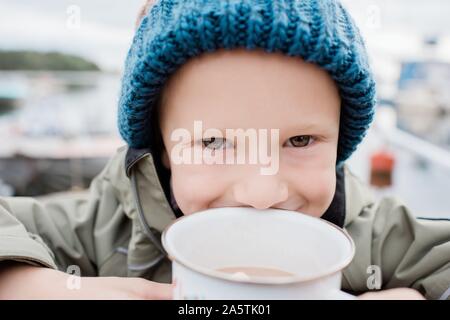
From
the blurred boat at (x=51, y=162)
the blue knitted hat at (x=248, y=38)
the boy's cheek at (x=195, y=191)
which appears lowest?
the blurred boat at (x=51, y=162)

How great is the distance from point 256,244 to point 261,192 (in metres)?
0.08

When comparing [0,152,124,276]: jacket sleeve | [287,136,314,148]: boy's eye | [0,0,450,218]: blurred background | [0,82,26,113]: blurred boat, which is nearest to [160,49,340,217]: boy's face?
[287,136,314,148]: boy's eye

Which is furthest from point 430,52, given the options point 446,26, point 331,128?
point 331,128

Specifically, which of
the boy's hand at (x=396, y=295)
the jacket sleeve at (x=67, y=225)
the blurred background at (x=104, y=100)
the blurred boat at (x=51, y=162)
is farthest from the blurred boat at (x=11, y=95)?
the boy's hand at (x=396, y=295)

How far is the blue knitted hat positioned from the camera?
0.60 meters

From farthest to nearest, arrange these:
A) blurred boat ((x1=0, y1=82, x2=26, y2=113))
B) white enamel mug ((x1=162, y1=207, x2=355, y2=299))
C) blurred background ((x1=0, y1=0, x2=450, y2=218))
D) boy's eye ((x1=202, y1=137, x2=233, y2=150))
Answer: blurred boat ((x1=0, y1=82, x2=26, y2=113))
blurred background ((x1=0, y1=0, x2=450, y2=218))
boy's eye ((x1=202, y1=137, x2=233, y2=150))
white enamel mug ((x1=162, y1=207, x2=355, y2=299))

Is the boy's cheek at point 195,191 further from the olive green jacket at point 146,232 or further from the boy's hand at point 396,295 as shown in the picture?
the boy's hand at point 396,295

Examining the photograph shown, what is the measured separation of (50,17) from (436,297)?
255 centimetres

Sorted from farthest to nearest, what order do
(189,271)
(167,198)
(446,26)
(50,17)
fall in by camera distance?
(50,17), (446,26), (167,198), (189,271)

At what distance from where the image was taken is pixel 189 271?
1.37 ft

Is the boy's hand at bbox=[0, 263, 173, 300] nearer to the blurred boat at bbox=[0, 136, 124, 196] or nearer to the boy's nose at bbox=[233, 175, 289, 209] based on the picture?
the boy's nose at bbox=[233, 175, 289, 209]

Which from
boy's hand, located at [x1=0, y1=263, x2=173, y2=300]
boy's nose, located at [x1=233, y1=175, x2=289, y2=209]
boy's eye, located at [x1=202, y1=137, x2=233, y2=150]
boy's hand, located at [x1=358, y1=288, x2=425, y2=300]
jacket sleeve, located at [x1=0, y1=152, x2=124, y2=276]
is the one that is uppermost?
boy's eye, located at [x1=202, y1=137, x2=233, y2=150]

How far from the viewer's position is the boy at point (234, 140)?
61 centimetres

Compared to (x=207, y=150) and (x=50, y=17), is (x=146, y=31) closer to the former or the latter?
(x=207, y=150)
